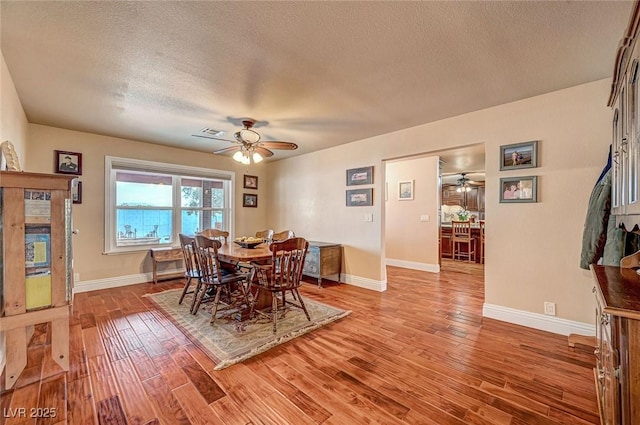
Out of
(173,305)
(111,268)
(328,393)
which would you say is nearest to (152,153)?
(111,268)

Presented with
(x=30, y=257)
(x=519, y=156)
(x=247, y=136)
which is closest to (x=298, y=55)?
(x=247, y=136)

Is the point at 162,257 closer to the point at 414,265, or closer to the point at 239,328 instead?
the point at 239,328

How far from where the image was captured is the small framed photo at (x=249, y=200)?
5.77 meters

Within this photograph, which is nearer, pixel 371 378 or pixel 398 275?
pixel 371 378

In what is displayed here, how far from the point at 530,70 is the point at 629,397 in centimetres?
232

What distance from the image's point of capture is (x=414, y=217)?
5828 millimetres

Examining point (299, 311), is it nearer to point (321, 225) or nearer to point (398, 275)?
point (321, 225)

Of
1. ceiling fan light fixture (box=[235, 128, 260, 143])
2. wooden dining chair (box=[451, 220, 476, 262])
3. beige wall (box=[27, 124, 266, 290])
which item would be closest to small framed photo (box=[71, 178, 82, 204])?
beige wall (box=[27, 124, 266, 290])

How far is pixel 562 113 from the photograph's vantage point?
254cm

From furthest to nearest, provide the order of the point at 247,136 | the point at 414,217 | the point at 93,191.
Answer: the point at 414,217
the point at 93,191
the point at 247,136

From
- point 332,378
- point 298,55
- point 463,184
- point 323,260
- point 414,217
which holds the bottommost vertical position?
point 332,378

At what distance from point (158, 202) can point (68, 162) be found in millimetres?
1286

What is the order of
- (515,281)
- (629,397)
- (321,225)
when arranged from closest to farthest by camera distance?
(629,397) → (515,281) → (321,225)

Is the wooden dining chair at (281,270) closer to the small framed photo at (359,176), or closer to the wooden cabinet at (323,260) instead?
the wooden cabinet at (323,260)
